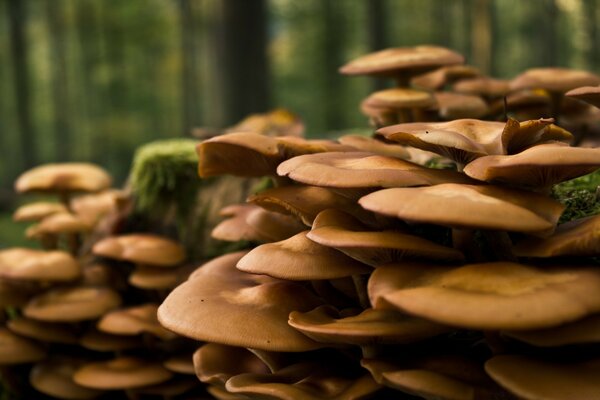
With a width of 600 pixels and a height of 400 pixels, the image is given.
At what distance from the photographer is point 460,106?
2934 millimetres

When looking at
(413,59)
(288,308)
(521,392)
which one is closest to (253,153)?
(288,308)

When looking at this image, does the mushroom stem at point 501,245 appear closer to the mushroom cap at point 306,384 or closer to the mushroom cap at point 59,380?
the mushroom cap at point 306,384

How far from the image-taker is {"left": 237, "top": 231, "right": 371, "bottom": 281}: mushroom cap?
1.78 metres

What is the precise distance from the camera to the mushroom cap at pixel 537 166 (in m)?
1.53

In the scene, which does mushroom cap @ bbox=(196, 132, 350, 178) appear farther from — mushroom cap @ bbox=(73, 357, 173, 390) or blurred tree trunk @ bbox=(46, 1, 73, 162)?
blurred tree trunk @ bbox=(46, 1, 73, 162)

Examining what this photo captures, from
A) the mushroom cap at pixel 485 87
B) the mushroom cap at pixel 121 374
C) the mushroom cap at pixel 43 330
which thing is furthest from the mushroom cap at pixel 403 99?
the mushroom cap at pixel 43 330

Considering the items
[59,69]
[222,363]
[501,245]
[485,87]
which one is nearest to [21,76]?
[59,69]

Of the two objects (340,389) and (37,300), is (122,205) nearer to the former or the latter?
(37,300)

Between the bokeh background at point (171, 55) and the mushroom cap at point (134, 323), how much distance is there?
13.5 metres

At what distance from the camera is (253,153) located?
224cm

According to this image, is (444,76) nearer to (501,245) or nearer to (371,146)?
(371,146)

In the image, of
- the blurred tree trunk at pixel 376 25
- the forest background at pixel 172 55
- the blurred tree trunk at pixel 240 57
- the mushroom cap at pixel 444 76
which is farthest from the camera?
the forest background at pixel 172 55

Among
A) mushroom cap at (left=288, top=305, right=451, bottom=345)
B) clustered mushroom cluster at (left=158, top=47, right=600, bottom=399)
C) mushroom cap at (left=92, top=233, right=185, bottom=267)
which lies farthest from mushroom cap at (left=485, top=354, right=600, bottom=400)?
mushroom cap at (left=92, top=233, right=185, bottom=267)

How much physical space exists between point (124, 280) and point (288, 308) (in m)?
1.93
